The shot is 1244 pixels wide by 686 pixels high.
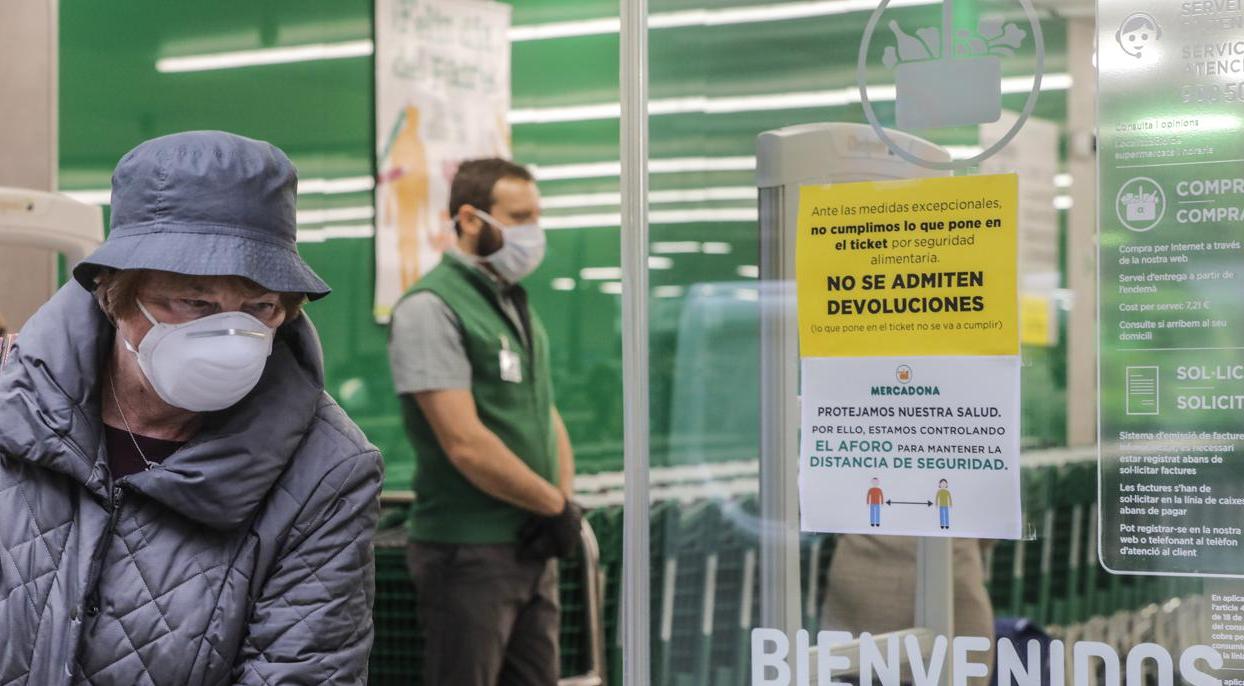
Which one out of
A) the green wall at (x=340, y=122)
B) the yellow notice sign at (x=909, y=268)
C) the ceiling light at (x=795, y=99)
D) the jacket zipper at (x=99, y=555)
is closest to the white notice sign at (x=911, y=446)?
the yellow notice sign at (x=909, y=268)

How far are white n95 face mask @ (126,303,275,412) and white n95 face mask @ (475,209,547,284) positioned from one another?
107 inches

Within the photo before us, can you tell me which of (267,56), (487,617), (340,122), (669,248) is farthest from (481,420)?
(669,248)

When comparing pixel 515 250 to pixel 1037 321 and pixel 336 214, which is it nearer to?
pixel 336 214

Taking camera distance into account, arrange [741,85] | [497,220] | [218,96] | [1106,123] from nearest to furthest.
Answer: [1106,123], [741,85], [497,220], [218,96]

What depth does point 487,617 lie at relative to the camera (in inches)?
177

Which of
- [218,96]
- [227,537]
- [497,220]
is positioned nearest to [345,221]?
[218,96]

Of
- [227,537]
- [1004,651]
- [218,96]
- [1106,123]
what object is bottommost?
[1004,651]

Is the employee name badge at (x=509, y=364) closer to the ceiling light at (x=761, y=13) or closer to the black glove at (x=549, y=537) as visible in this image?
the black glove at (x=549, y=537)

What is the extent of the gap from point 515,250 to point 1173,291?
10.5ft

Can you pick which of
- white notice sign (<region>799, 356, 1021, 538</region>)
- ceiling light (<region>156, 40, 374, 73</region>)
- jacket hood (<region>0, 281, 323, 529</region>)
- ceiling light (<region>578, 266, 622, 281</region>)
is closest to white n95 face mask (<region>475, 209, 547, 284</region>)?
ceiling light (<region>578, 266, 622, 281</region>)

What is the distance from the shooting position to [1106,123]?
6.32ft

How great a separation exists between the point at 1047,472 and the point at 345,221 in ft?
13.9

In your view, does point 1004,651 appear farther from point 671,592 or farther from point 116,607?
point 116,607

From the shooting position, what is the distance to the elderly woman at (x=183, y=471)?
206cm
